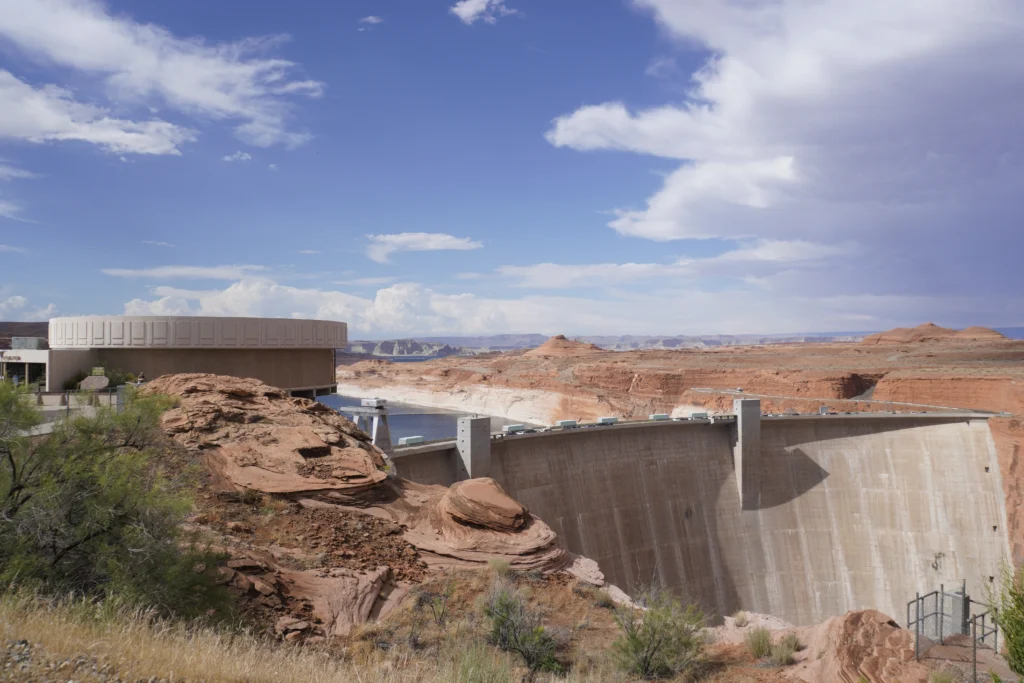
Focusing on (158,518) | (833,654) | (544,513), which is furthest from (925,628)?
(158,518)

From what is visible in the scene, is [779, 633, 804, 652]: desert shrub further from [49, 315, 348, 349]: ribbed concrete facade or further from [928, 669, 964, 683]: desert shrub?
[49, 315, 348, 349]: ribbed concrete facade

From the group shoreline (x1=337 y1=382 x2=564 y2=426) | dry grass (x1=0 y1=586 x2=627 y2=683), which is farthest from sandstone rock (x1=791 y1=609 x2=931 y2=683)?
shoreline (x1=337 y1=382 x2=564 y2=426)

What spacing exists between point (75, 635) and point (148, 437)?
5.41 metres

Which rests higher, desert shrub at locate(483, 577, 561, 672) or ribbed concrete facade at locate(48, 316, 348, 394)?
ribbed concrete facade at locate(48, 316, 348, 394)

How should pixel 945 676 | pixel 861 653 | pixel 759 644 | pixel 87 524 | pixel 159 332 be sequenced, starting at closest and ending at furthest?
pixel 87 524, pixel 945 676, pixel 861 653, pixel 759 644, pixel 159 332

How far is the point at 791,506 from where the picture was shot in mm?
31938

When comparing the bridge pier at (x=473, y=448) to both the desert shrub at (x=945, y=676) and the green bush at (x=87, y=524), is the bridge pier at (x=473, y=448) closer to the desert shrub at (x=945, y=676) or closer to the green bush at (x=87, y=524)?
the green bush at (x=87, y=524)

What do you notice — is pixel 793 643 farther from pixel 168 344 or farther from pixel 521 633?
pixel 168 344

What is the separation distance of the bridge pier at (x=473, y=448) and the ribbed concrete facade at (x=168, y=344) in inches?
323

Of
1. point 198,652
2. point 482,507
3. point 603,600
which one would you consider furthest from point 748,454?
point 198,652

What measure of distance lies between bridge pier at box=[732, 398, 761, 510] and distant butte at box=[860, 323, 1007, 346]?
95294 millimetres

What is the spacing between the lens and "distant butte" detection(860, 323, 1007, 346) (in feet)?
374

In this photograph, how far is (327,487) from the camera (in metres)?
14.3

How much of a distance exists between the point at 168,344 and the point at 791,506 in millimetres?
27505
